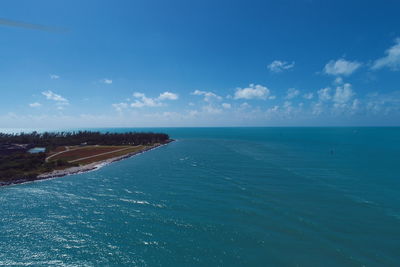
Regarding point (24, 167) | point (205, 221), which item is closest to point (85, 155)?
point (24, 167)

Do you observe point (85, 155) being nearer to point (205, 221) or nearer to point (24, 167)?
point (24, 167)

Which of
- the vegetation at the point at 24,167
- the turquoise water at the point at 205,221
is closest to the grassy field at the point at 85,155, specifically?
the vegetation at the point at 24,167

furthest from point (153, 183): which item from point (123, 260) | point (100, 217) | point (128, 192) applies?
point (123, 260)

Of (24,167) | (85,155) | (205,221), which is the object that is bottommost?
(205,221)

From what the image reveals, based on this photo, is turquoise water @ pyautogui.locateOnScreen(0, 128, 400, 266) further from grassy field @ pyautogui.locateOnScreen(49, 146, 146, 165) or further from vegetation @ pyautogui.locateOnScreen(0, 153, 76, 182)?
grassy field @ pyautogui.locateOnScreen(49, 146, 146, 165)

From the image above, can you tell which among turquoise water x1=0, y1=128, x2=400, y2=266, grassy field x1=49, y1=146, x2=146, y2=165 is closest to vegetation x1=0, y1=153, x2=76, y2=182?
grassy field x1=49, y1=146, x2=146, y2=165

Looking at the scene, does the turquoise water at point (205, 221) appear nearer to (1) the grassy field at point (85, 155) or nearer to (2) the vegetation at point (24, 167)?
(2) the vegetation at point (24, 167)

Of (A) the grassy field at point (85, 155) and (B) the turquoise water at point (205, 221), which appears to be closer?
(B) the turquoise water at point (205, 221)

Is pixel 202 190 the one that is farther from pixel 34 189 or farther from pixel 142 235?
pixel 34 189
